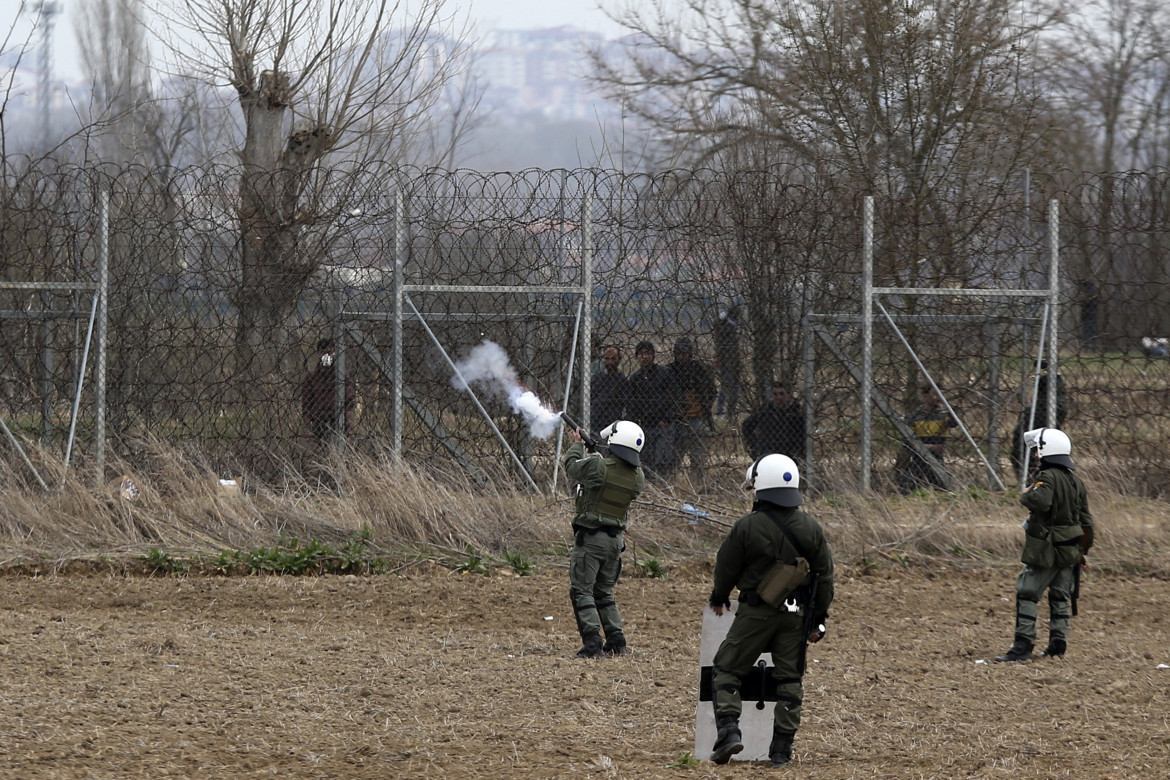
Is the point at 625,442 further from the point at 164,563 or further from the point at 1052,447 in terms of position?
the point at 164,563

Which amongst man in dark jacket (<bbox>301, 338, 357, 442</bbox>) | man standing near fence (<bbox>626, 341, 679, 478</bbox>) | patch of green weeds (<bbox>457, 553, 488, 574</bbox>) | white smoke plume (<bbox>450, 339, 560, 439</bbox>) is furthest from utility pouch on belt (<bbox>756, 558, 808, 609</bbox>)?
man in dark jacket (<bbox>301, 338, 357, 442</bbox>)

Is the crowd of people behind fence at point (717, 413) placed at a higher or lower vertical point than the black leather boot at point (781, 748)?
higher

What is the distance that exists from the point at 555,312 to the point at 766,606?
6.00m

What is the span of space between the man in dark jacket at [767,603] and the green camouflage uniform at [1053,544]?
2463mm

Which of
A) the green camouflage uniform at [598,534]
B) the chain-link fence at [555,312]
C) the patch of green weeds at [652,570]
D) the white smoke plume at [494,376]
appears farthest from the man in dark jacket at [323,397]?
the green camouflage uniform at [598,534]

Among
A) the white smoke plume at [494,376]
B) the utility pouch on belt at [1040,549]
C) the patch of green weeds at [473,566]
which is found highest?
the white smoke plume at [494,376]

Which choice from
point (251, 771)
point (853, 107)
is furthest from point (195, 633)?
point (853, 107)

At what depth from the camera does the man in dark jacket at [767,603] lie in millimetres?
5465

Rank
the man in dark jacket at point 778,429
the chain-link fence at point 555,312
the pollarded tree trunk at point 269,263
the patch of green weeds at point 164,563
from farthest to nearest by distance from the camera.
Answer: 1. the man in dark jacket at point 778,429
2. the pollarded tree trunk at point 269,263
3. the chain-link fence at point 555,312
4. the patch of green weeds at point 164,563

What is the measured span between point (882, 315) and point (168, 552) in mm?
6052

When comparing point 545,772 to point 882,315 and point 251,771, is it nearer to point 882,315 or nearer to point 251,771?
point 251,771

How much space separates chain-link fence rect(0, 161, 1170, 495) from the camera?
1078 cm

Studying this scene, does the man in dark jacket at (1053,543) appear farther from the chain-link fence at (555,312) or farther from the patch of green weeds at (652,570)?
the chain-link fence at (555,312)

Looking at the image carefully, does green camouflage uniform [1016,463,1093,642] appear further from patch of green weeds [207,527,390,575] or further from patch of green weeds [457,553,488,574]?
patch of green weeds [207,527,390,575]
